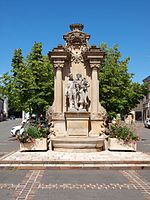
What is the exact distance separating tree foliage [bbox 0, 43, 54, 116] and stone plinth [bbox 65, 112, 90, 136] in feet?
30.5

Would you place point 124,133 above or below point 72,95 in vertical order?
below

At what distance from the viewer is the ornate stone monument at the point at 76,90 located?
48.1 ft

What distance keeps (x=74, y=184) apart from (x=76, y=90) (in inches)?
295

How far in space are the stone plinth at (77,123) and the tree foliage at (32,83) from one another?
30.5ft

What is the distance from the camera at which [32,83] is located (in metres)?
24.5

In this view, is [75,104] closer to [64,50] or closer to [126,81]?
[64,50]

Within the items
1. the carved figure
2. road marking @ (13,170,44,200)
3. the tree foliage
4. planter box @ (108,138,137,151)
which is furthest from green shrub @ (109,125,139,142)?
the tree foliage

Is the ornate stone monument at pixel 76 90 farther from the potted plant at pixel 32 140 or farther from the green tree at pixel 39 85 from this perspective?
the green tree at pixel 39 85

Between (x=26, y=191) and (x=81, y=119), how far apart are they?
7724 mm

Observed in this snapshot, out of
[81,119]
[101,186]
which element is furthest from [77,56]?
[101,186]

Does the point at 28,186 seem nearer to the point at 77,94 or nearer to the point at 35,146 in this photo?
the point at 35,146

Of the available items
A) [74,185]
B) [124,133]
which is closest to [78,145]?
[124,133]

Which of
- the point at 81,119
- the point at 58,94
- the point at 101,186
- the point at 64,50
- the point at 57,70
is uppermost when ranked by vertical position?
the point at 64,50

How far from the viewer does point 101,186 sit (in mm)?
7672
